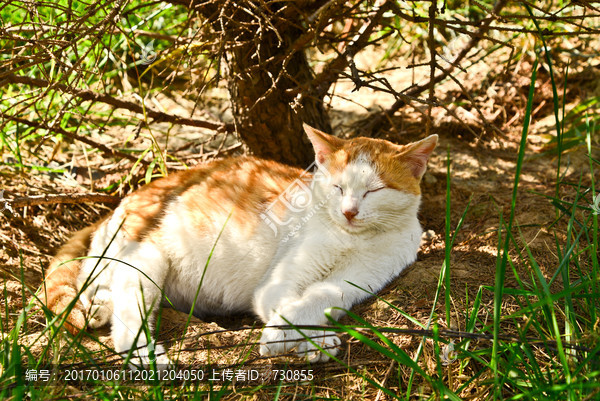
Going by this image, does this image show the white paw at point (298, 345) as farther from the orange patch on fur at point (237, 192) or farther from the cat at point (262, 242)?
the orange patch on fur at point (237, 192)

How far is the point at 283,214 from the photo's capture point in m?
2.55

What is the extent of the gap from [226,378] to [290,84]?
5.79 ft

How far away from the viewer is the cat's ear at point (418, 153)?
2229 mm

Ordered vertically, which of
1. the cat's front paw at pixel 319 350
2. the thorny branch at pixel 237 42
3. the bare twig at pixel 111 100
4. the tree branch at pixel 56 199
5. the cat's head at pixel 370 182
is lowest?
the cat's front paw at pixel 319 350

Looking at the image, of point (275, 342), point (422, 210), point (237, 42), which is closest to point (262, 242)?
point (275, 342)

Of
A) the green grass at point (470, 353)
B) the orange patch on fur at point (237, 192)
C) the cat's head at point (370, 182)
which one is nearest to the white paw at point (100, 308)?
the green grass at point (470, 353)

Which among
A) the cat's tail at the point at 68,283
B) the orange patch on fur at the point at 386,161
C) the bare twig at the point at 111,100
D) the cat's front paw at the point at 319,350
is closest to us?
the cat's front paw at the point at 319,350

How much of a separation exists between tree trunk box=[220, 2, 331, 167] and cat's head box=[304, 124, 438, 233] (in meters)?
0.41

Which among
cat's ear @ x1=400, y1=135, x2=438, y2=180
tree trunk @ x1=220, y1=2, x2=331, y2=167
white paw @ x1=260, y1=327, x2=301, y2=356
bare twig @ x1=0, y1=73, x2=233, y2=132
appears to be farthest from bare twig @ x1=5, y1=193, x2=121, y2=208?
cat's ear @ x1=400, y1=135, x2=438, y2=180

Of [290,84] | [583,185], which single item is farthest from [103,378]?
[583,185]

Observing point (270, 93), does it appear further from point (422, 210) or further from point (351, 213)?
point (422, 210)

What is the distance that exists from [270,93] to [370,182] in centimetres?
90

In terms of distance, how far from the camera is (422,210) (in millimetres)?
3178

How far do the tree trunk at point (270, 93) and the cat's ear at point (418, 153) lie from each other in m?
0.65
